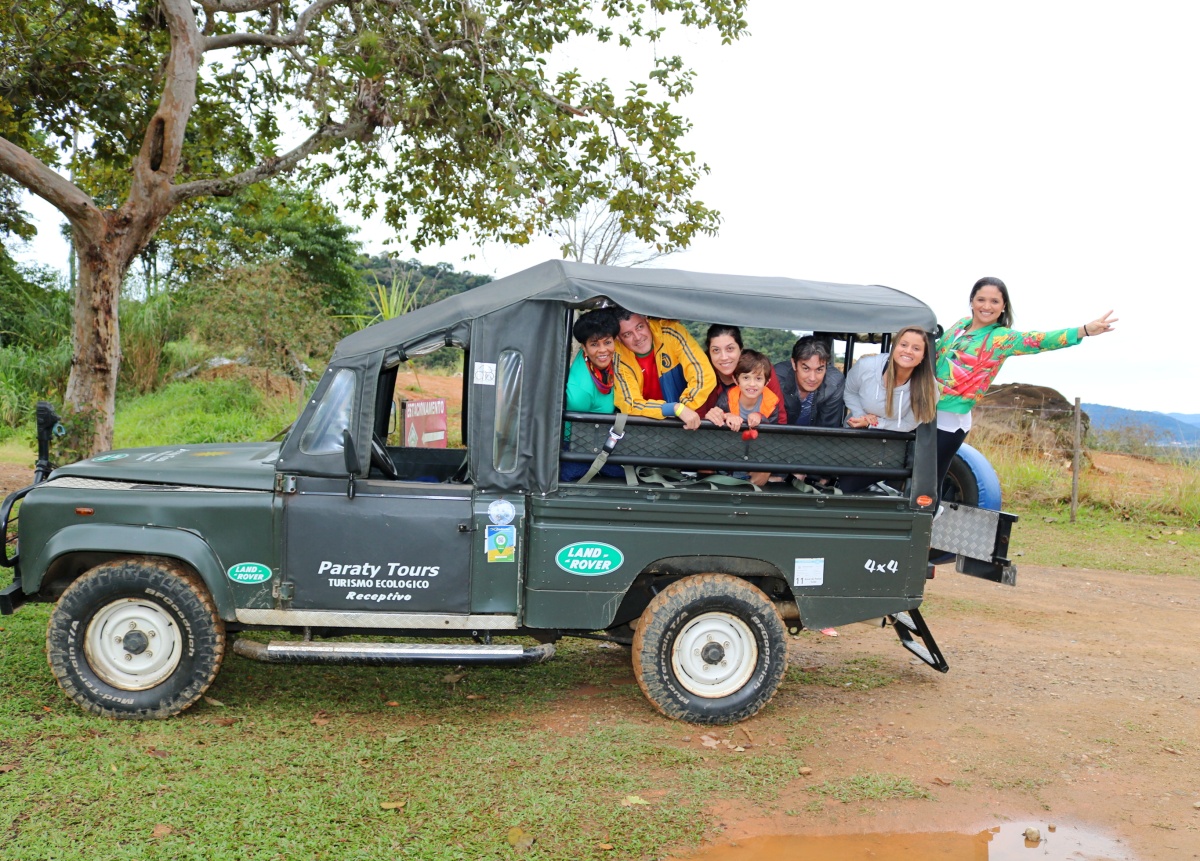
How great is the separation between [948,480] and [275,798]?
4.36 m

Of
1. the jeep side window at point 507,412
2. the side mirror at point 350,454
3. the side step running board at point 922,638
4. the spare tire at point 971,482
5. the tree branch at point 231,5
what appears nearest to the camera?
the side mirror at point 350,454

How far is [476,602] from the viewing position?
466 cm

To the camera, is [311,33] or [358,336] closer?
[358,336]

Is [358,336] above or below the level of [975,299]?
below

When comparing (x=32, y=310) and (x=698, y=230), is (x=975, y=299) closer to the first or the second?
(x=698, y=230)

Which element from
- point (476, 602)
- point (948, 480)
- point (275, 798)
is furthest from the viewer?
point (948, 480)

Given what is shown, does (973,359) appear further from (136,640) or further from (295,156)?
(295,156)

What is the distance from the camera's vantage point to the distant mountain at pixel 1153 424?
15490 mm

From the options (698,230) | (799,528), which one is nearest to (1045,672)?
(799,528)

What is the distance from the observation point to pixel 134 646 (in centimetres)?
458

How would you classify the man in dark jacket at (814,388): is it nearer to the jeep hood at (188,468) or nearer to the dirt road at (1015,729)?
the dirt road at (1015,729)

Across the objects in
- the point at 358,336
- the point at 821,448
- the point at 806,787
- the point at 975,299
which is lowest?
the point at 806,787

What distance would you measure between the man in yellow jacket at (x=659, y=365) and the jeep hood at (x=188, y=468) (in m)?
1.88

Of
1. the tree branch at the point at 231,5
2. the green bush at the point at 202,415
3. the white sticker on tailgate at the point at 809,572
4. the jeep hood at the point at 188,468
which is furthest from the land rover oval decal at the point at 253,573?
the green bush at the point at 202,415
